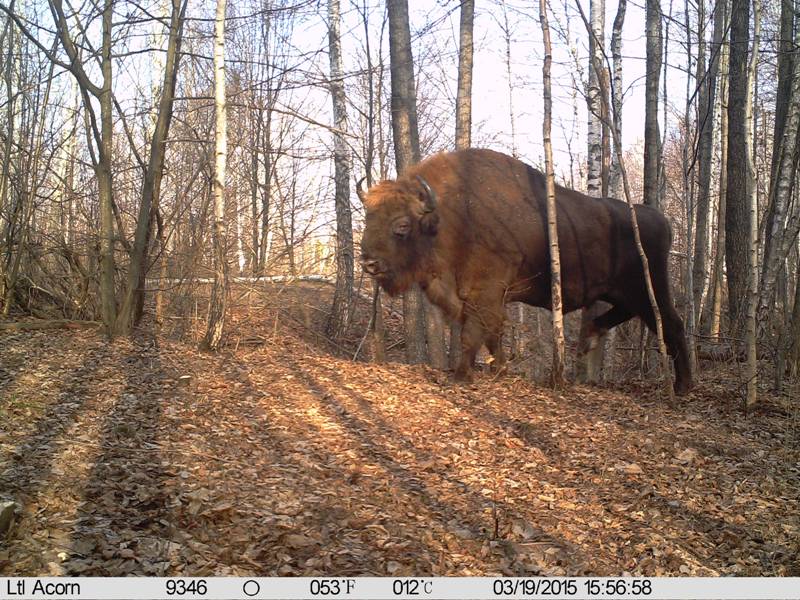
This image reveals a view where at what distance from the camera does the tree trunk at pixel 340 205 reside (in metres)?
13.3

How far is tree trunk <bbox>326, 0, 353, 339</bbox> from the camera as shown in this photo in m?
13.3

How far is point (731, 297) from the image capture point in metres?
11.8

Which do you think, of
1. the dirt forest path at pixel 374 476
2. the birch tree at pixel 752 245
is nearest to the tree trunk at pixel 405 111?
the dirt forest path at pixel 374 476

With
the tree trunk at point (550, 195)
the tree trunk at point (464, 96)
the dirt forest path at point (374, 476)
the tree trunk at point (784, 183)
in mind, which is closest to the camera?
the dirt forest path at point (374, 476)

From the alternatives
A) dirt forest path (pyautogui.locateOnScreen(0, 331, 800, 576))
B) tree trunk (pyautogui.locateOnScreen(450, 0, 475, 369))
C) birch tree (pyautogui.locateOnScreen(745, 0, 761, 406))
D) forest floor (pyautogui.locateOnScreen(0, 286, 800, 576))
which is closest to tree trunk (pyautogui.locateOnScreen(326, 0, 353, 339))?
tree trunk (pyautogui.locateOnScreen(450, 0, 475, 369))

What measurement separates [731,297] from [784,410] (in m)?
4.81

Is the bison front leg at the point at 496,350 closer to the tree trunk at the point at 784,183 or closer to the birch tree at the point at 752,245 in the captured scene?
the birch tree at the point at 752,245

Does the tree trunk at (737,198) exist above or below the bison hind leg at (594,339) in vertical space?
above

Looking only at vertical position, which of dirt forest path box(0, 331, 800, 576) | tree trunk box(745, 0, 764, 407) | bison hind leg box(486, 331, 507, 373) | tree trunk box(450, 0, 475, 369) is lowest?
dirt forest path box(0, 331, 800, 576)

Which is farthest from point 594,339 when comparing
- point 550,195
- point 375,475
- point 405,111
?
point 375,475

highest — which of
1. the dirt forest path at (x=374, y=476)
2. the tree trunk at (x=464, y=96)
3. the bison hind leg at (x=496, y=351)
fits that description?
the tree trunk at (x=464, y=96)

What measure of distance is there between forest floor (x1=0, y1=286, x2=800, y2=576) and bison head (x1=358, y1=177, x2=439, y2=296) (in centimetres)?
131

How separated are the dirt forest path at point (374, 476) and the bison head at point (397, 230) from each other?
131 cm

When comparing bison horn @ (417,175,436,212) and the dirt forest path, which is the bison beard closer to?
bison horn @ (417,175,436,212)
